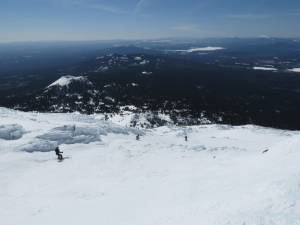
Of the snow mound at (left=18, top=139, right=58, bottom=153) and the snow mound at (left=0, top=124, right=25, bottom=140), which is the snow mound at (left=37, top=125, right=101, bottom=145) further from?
the snow mound at (left=0, top=124, right=25, bottom=140)

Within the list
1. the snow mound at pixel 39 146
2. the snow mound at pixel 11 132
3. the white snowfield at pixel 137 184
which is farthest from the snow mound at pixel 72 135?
the snow mound at pixel 11 132

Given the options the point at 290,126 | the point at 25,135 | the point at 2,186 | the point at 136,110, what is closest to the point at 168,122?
the point at 136,110

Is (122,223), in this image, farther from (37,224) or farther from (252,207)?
(252,207)

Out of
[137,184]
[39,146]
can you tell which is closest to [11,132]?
[39,146]

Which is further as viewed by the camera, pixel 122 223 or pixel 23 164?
pixel 23 164

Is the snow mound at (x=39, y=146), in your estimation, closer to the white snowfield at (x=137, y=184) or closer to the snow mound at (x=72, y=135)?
the white snowfield at (x=137, y=184)

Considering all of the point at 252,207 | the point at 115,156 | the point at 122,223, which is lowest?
the point at 115,156

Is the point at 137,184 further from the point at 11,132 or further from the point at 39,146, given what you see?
the point at 11,132
